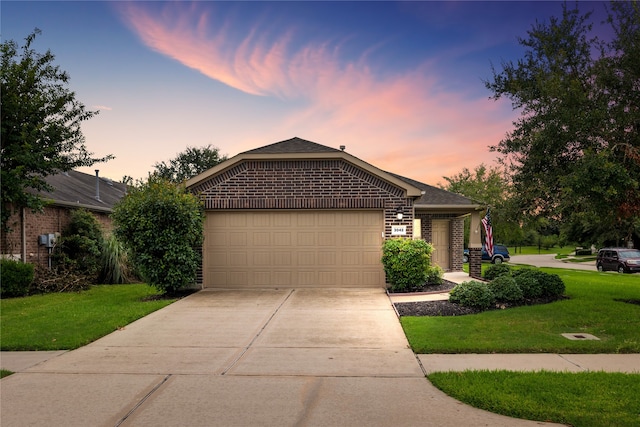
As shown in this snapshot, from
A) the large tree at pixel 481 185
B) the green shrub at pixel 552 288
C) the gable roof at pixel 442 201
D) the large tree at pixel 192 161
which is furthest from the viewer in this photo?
the large tree at pixel 192 161

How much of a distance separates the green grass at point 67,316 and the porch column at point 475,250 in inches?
440

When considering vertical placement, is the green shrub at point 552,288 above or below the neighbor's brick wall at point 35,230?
below

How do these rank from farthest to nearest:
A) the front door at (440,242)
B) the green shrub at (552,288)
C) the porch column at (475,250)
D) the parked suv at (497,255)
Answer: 1. the parked suv at (497,255)
2. the front door at (440,242)
3. the porch column at (475,250)
4. the green shrub at (552,288)

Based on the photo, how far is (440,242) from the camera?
19.8 meters

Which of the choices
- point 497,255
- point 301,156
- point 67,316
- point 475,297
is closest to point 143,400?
point 67,316

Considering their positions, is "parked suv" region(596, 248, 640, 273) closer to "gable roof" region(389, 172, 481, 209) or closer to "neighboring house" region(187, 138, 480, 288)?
"gable roof" region(389, 172, 481, 209)

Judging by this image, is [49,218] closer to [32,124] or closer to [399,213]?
[32,124]

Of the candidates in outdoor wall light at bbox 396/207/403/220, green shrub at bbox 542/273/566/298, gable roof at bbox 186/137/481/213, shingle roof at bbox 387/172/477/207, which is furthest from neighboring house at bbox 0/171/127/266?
green shrub at bbox 542/273/566/298

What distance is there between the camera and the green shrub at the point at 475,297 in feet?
34.8

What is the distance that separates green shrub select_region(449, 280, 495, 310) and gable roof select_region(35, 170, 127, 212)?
40.8 ft

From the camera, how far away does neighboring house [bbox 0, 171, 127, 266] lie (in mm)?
14883

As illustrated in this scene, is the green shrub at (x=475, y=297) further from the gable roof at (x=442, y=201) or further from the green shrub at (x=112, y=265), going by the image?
the green shrub at (x=112, y=265)

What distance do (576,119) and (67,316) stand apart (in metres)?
11.6

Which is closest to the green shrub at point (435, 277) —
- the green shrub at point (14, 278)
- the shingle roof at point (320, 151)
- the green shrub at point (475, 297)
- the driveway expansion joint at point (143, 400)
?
the shingle roof at point (320, 151)
